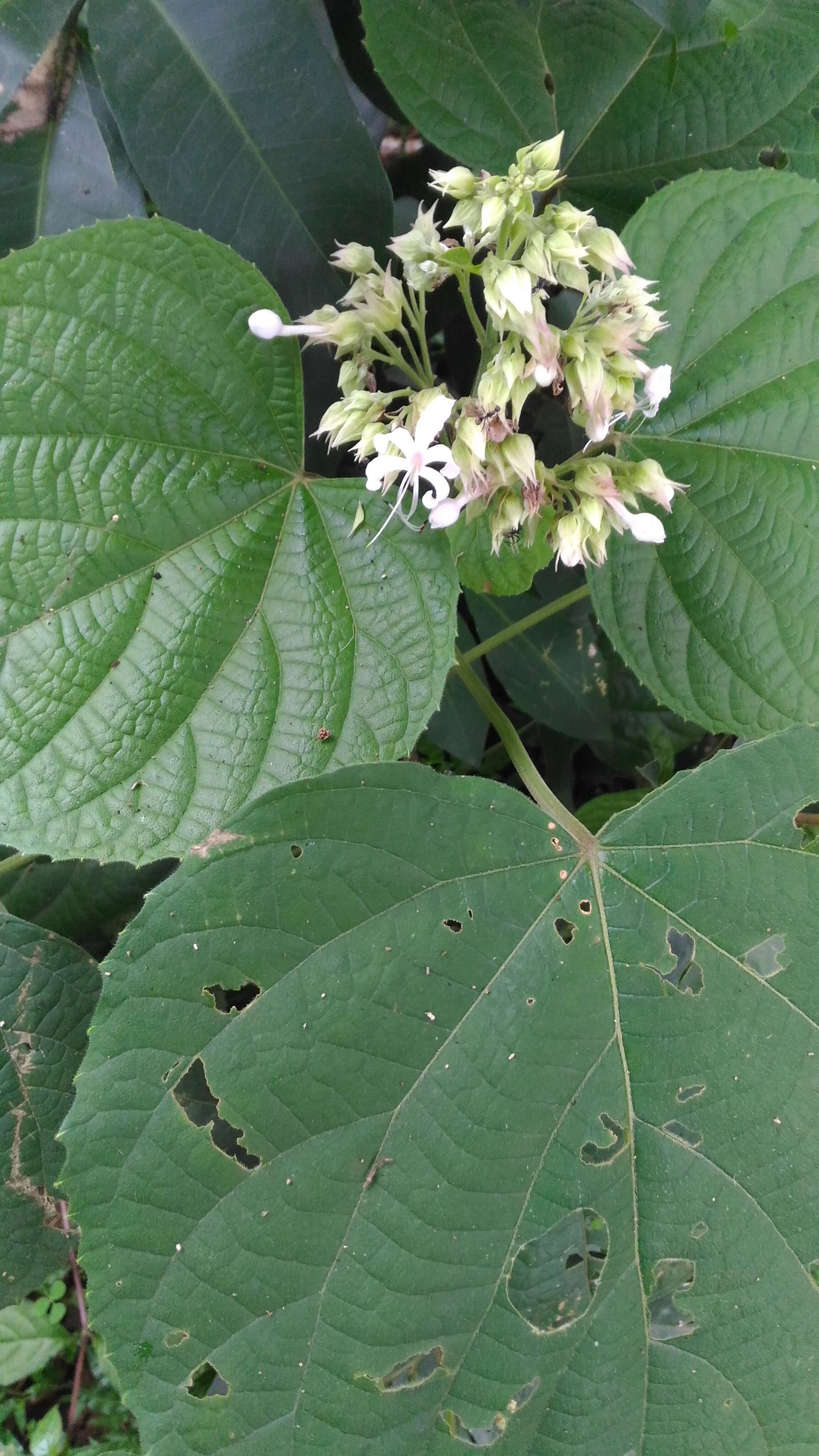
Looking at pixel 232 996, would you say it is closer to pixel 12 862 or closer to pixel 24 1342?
pixel 12 862

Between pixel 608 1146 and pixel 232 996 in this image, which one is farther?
pixel 232 996

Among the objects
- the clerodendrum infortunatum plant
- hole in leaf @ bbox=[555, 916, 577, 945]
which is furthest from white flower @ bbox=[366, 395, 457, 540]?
hole in leaf @ bbox=[555, 916, 577, 945]

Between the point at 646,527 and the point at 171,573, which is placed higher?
the point at 171,573

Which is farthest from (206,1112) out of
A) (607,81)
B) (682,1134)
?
(607,81)

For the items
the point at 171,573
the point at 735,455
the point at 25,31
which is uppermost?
the point at 25,31

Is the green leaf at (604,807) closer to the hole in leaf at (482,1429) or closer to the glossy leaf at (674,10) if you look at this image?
the hole in leaf at (482,1429)

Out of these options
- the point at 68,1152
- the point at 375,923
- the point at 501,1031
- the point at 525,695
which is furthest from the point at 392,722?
the point at 525,695

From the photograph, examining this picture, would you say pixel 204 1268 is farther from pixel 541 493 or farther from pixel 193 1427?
pixel 541 493

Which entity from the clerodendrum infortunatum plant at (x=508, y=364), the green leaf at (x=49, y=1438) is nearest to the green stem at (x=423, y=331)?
the clerodendrum infortunatum plant at (x=508, y=364)
